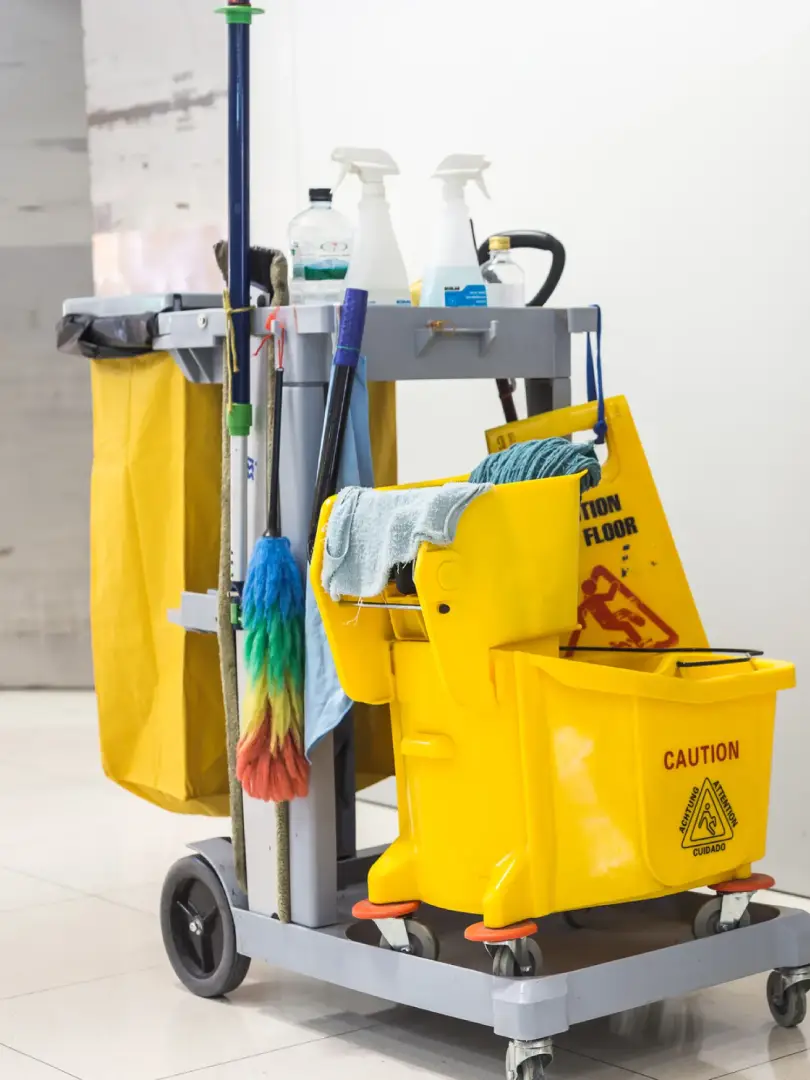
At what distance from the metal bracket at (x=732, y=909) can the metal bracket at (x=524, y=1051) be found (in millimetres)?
404

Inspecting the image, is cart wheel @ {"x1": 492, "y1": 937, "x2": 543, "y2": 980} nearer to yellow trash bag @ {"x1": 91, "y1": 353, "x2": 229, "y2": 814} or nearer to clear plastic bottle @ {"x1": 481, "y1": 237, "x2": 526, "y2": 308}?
yellow trash bag @ {"x1": 91, "y1": 353, "x2": 229, "y2": 814}

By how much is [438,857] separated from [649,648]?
47 cm

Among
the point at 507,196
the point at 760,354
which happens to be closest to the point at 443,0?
the point at 507,196

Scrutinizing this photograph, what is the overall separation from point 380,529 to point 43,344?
153 inches

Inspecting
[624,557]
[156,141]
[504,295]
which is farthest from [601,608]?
[156,141]

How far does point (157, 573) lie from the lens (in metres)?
2.58

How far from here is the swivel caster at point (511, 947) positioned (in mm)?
2035

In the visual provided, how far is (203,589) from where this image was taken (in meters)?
2.56

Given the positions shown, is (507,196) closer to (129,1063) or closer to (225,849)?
(225,849)

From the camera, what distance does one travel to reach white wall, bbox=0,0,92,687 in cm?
565

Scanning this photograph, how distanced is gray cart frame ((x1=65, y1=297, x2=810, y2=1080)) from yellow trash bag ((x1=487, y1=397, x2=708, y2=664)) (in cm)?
22

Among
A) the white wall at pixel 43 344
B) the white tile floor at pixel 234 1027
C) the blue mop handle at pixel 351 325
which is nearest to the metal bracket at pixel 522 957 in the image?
the white tile floor at pixel 234 1027

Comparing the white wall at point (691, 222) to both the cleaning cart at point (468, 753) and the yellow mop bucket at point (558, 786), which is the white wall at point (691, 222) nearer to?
the cleaning cart at point (468, 753)

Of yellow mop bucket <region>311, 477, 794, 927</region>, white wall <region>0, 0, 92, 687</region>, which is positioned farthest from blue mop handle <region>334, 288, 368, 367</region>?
white wall <region>0, 0, 92, 687</region>
